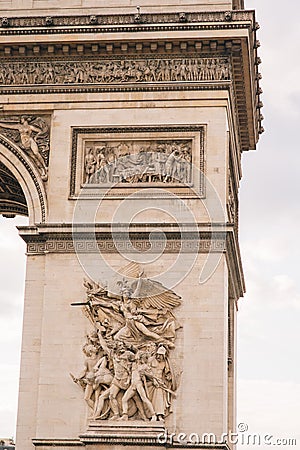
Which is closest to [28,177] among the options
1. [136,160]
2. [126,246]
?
[136,160]

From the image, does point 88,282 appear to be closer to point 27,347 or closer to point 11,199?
point 27,347

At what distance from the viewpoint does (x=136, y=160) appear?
23938mm

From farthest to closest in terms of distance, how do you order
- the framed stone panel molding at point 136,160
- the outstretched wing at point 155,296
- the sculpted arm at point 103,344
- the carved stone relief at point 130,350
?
the framed stone panel molding at point 136,160 < the outstretched wing at point 155,296 < the sculpted arm at point 103,344 < the carved stone relief at point 130,350

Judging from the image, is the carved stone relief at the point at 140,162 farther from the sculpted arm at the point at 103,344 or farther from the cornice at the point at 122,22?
the sculpted arm at the point at 103,344

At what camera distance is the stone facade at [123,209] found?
73.3ft

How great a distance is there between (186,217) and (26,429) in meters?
5.14

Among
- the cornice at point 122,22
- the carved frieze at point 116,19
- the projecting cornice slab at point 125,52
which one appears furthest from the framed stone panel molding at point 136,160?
the carved frieze at point 116,19

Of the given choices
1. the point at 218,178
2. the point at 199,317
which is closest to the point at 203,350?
the point at 199,317

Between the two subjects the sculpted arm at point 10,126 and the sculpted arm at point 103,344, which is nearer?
the sculpted arm at point 103,344

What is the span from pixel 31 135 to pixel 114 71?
215cm

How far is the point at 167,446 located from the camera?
72.0ft

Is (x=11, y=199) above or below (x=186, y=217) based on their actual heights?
above

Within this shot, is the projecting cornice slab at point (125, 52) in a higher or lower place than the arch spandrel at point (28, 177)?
higher

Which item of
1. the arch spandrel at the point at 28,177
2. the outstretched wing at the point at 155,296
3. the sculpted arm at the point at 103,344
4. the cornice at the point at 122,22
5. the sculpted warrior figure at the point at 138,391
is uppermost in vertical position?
the cornice at the point at 122,22
